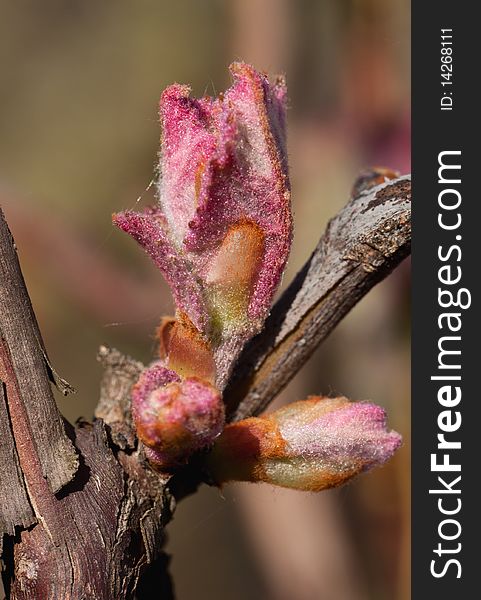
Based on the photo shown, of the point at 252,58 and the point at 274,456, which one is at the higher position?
the point at 252,58

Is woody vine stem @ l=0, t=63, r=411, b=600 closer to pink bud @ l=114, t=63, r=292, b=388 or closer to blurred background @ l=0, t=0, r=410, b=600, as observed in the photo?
pink bud @ l=114, t=63, r=292, b=388

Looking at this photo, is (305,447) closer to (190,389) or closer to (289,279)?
(190,389)

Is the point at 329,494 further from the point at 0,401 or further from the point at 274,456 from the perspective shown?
the point at 0,401

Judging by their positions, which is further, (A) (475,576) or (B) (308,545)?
(B) (308,545)

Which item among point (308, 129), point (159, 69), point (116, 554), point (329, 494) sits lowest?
point (116, 554)

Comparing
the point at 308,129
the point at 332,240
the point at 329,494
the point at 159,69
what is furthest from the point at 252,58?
the point at 159,69

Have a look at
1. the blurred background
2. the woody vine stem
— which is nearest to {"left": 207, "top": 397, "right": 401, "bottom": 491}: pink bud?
the woody vine stem
